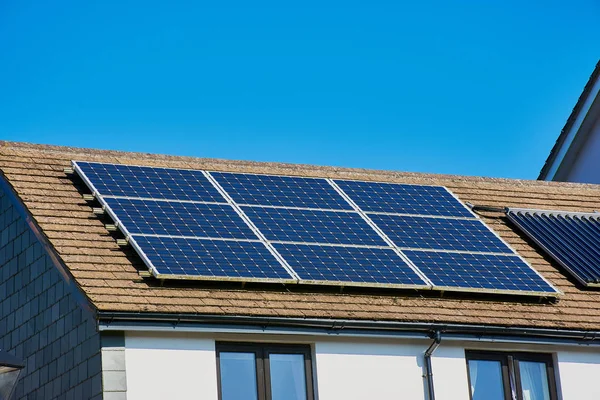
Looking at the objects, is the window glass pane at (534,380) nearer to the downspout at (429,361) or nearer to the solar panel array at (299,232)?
the solar panel array at (299,232)

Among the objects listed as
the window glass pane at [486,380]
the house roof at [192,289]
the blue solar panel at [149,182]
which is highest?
the blue solar panel at [149,182]

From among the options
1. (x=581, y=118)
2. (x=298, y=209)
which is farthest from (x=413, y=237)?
(x=581, y=118)

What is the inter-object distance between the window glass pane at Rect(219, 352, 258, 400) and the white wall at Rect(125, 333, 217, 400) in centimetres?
26

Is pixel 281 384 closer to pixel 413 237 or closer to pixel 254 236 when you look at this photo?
pixel 254 236

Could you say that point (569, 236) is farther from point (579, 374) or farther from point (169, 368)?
point (169, 368)

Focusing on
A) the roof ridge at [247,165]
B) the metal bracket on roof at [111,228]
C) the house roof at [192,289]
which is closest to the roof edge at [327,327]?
the house roof at [192,289]

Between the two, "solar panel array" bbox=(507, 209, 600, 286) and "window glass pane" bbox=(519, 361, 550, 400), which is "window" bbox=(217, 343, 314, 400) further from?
"solar panel array" bbox=(507, 209, 600, 286)

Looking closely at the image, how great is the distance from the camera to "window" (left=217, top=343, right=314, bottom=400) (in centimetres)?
1839

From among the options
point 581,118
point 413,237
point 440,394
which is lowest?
point 440,394

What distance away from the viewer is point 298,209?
22.1 metres

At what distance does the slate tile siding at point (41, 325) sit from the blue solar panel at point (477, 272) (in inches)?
219

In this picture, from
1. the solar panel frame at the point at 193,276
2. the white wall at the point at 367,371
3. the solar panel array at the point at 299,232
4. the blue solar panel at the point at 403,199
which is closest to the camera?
the solar panel frame at the point at 193,276

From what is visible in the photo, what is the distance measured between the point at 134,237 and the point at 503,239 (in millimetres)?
7146

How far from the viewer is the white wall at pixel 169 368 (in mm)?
17578
